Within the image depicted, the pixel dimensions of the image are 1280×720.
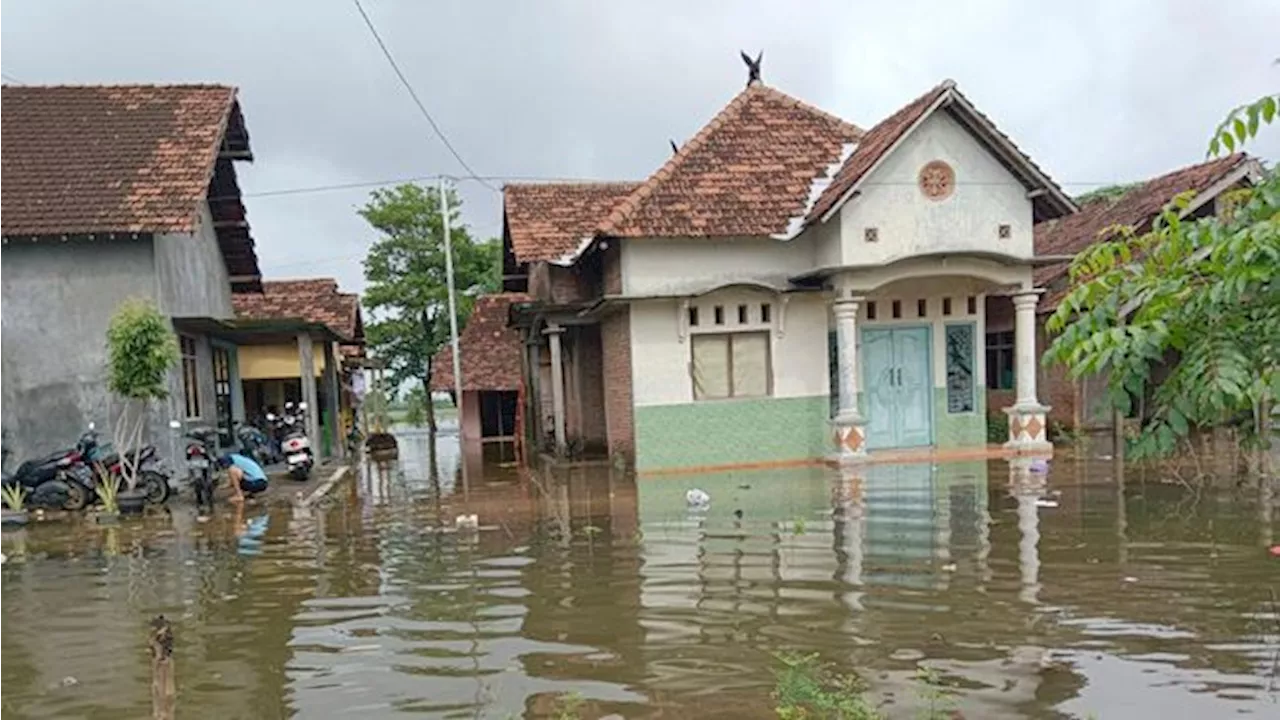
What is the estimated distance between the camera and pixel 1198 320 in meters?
2.59

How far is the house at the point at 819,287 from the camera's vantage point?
51.4 feet

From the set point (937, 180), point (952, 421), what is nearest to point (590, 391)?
point (952, 421)

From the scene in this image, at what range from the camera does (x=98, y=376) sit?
14.8 meters

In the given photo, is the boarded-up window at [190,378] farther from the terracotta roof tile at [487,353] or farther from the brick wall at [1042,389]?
Answer: the brick wall at [1042,389]

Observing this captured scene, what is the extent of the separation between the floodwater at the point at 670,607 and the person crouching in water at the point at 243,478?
1.73 m

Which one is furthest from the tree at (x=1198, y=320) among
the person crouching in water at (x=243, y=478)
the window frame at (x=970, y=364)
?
the window frame at (x=970, y=364)

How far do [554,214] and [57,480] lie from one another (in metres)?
10.9

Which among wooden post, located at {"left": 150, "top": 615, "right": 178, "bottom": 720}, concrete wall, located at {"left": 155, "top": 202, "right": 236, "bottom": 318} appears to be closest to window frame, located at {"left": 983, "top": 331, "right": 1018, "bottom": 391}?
concrete wall, located at {"left": 155, "top": 202, "right": 236, "bottom": 318}

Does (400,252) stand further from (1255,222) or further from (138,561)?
(1255,222)

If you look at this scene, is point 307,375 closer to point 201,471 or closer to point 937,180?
point 201,471

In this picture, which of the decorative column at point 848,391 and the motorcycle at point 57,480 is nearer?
the motorcycle at point 57,480

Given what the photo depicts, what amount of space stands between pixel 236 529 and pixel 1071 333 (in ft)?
36.7

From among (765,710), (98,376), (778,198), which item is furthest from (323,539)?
(778,198)

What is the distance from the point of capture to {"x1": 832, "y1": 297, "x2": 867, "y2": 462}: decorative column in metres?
15.6
